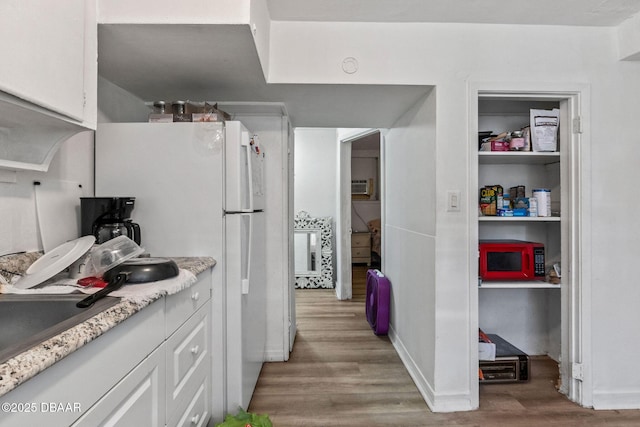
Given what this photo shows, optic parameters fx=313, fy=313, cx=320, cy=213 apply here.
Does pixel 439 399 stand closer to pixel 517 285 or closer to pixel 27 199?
pixel 517 285

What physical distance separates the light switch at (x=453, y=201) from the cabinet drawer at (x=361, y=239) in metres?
4.60

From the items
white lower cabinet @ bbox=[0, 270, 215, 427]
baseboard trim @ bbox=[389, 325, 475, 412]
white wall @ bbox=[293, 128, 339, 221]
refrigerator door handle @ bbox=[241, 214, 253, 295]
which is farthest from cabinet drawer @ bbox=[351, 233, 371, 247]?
white lower cabinet @ bbox=[0, 270, 215, 427]

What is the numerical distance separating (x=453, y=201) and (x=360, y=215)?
16.9ft

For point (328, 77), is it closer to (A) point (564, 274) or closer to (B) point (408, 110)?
(B) point (408, 110)

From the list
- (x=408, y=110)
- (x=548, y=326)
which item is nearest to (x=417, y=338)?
(x=548, y=326)

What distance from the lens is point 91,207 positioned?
4.75ft

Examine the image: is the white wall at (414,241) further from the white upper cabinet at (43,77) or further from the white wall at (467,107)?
the white upper cabinet at (43,77)

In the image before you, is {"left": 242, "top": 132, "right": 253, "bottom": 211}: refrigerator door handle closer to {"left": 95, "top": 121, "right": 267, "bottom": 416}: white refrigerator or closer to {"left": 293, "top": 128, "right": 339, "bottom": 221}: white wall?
{"left": 95, "top": 121, "right": 267, "bottom": 416}: white refrigerator

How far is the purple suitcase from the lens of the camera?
2.90 m

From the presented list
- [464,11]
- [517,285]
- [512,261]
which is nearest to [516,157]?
[512,261]

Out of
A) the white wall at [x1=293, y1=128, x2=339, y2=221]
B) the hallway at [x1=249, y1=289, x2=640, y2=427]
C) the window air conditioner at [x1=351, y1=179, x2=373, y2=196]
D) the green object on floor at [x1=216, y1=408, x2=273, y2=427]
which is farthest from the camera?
the window air conditioner at [x1=351, y1=179, x2=373, y2=196]

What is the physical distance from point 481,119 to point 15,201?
115 inches

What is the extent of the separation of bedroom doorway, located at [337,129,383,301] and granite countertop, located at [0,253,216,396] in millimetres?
3230

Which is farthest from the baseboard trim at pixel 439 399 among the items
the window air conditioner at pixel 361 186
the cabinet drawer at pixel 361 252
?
the window air conditioner at pixel 361 186
